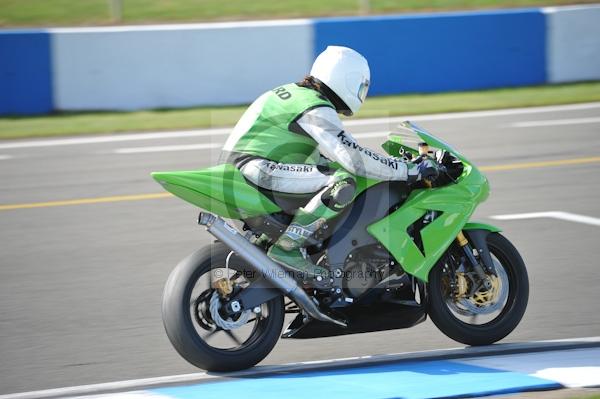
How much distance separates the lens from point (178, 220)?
914 cm

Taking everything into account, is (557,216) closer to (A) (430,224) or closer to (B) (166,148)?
(A) (430,224)

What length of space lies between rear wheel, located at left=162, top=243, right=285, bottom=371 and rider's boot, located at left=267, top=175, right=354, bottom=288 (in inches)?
8.1

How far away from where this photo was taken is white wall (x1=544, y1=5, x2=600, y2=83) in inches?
596

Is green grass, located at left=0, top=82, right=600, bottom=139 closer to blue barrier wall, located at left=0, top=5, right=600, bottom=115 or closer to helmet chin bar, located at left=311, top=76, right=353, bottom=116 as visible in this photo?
blue barrier wall, located at left=0, top=5, right=600, bottom=115

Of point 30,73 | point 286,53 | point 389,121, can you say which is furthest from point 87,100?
point 389,121

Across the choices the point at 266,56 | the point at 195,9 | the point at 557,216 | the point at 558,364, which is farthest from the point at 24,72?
the point at 558,364

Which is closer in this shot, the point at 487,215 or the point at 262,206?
the point at 262,206

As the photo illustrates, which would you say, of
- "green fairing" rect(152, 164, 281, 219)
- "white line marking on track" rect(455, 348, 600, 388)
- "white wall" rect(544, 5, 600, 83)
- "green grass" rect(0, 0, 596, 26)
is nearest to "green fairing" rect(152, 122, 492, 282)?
"green fairing" rect(152, 164, 281, 219)

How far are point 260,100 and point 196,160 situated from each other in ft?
20.0

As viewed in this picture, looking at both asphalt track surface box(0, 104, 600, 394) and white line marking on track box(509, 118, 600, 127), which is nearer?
asphalt track surface box(0, 104, 600, 394)

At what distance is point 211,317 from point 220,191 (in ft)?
2.26

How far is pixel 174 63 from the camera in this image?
1409 centimetres

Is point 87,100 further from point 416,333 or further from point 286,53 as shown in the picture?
point 416,333

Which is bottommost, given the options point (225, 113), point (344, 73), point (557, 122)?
point (344, 73)
